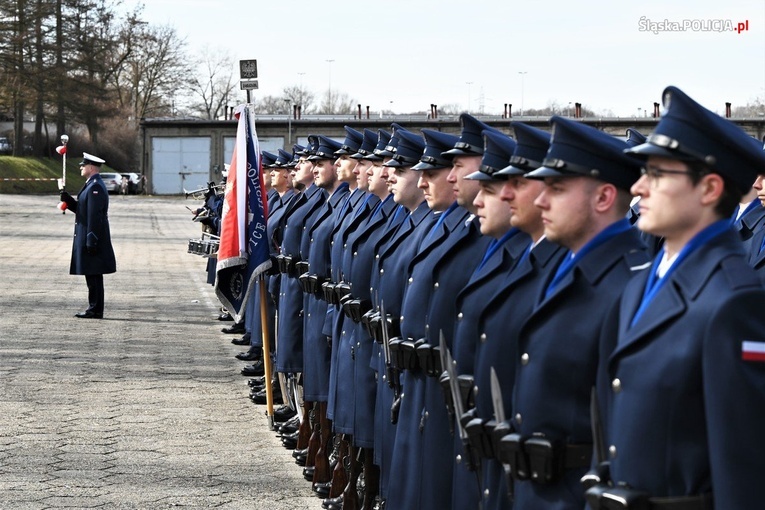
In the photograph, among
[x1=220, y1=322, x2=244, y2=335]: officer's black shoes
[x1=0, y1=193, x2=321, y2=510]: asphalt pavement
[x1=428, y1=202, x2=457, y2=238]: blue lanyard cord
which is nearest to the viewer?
[x1=428, y1=202, x2=457, y2=238]: blue lanyard cord

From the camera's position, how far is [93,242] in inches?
658

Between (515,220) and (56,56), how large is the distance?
55.8 metres

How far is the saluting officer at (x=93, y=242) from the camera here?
16.7 m

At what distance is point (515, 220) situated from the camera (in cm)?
440

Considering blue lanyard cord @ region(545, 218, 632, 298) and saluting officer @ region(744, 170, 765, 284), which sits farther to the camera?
saluting officer @ region(744, 170, 765, 284)

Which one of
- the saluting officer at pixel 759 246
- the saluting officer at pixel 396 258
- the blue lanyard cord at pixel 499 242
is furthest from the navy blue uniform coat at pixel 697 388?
the saluting officer at pixel 759 246

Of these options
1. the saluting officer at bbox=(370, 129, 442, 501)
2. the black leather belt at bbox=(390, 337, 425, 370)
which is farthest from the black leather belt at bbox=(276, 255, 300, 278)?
the black leather belt at bbox=(390, 337, 425, 370)

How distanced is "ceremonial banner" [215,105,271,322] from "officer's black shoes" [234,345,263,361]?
9.82 ft

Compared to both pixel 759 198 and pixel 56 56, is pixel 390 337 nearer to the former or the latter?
pixel 759 198

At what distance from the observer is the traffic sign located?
10.8 metres

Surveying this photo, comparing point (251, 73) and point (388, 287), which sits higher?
point (251, 73)

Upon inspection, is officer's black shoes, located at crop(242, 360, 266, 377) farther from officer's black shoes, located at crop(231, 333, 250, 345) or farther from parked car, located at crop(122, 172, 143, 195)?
parked car, located at crop(122, 172, 143, 195)

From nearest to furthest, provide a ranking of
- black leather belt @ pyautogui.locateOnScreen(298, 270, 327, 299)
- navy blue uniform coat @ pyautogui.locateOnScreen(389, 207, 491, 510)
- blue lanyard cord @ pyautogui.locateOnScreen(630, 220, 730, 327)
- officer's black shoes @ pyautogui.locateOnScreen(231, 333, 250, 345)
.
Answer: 1. blue lanyard cord @ pyautogui.locateOnScreen(630, 220, 730, 327)
2. navy blue uniform coat @ pyautogui.locateOnScreen(389, 207, 491, 510)
3. black leather belt @ pyautogui.locateOnScreen(298, 270, 327, 299)
4. officer's black shoes @ pyautogui.locateOnScreen(231, 333, 250, 345)

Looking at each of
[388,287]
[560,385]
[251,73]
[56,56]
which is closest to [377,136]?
[388,287]
